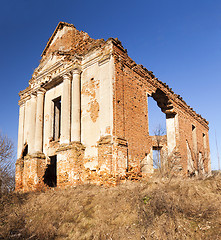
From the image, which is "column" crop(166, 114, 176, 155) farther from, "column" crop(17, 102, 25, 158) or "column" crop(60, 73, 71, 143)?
"column" crop(17, 102, 25, 158)

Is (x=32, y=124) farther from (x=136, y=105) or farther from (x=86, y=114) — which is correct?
(x=136, y=105)

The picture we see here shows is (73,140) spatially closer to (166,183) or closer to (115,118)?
(115,118)

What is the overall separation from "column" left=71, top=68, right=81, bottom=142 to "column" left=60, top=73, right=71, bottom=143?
0.27 m

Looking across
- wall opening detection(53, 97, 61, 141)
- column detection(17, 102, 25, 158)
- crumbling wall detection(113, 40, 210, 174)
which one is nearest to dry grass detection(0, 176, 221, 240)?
crumbling wall detection(113, 40, 210, 174)

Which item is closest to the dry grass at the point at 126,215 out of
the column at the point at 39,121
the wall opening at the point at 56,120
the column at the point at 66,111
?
the column at the point at 66,111

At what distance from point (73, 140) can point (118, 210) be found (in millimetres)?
4637

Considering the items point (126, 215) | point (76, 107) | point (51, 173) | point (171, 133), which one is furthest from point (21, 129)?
point (126, 215)

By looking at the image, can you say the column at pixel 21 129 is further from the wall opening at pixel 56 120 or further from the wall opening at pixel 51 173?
the wall opening at pixel 56 120

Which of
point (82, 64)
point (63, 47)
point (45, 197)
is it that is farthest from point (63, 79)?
point (45, 197)

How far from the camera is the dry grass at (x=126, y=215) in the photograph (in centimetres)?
498

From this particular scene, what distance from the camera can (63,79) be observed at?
11344 mm

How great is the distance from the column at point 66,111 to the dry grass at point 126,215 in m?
3.28

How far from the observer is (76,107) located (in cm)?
1046

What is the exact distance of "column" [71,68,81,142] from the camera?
401 inches
